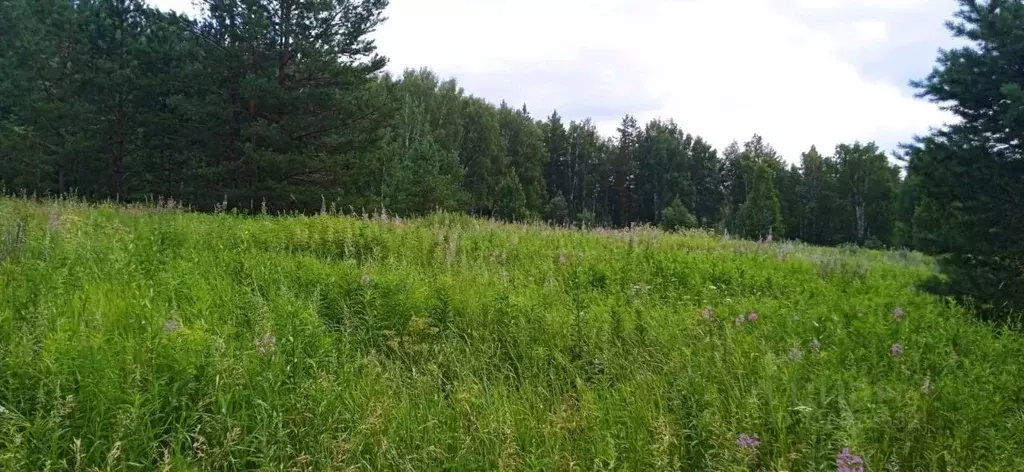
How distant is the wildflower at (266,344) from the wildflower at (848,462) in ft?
8.92

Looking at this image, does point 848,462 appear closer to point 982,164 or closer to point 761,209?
point 982,164

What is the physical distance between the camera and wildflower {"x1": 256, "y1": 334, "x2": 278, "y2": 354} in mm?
3068

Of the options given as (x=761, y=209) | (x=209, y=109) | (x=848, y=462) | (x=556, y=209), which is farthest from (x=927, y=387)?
(x=556, y=209)

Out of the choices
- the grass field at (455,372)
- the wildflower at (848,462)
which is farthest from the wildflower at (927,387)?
the wildflower at (848,462)

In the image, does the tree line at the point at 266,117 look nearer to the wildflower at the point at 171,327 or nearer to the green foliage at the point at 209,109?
the green foliage at the point at 209,109

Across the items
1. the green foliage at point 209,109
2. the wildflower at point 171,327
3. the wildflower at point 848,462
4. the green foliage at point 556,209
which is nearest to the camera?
the wildflower at point 848,462

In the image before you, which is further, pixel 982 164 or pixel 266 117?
pixel 266 117

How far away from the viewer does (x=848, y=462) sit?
2.18 meters

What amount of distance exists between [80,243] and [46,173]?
83.1 feet

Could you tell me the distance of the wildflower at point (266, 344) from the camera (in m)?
3.07

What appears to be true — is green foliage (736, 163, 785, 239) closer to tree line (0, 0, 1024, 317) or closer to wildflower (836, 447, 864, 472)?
tree line (0, 0, 1024, 317)

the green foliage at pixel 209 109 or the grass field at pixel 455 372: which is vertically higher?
the green foliage at pixel 209 109

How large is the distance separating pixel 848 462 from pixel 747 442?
0.39 m

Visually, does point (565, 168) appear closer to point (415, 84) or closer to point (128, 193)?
point (415, 84)
